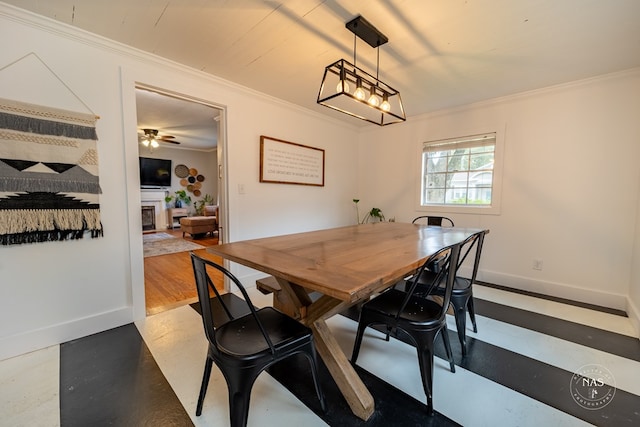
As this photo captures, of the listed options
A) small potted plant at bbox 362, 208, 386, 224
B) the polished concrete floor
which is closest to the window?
small potted plant at bbox 362, 208, 386, 224

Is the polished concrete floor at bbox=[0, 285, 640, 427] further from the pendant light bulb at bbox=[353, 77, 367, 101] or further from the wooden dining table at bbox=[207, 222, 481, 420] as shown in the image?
the pendant light bulb at bbox=[353, 77, 367, 101]

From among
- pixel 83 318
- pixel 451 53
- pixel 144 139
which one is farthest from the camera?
pixel 144 139

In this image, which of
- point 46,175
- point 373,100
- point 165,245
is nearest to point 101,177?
point 46,175

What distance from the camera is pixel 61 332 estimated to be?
1867mm

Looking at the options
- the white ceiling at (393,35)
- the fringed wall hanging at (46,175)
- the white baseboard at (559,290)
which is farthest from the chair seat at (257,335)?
the white baseboard at (559,290)

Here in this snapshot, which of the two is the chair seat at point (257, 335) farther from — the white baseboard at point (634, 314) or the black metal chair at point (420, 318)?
the white baseboard at point (634, 314)

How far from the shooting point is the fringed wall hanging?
5.45 feet

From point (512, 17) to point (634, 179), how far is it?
2.02 metres

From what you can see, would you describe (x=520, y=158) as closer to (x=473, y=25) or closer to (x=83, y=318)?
(x=473, y=25)

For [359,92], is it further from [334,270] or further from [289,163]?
[289,163]

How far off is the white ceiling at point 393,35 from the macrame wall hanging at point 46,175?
2.19 ft

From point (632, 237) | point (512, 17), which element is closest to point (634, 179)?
point (632, 237)

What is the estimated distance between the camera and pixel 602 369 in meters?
1.63

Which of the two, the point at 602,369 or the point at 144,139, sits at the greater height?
the point at 144,139
